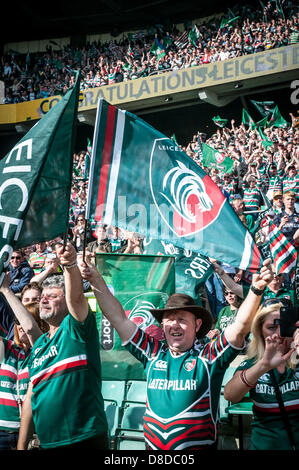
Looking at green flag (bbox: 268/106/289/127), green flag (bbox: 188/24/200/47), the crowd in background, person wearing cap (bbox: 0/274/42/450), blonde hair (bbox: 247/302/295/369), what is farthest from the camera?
green flag (bbox: 188/24/200/47)

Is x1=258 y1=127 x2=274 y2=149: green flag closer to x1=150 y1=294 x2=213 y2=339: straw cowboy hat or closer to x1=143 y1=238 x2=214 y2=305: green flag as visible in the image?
x1=143 y1=238 x2=214 y2=305: green flag

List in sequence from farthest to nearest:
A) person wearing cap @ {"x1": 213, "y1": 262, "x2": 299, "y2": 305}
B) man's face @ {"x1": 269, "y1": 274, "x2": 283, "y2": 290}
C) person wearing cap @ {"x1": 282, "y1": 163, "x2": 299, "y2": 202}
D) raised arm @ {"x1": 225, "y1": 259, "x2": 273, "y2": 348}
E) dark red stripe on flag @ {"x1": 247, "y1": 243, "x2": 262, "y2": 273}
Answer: person wearing cap @ {"x1": 282, "y1": 163, "x2": 299, "y2": 202}, man's face @ {"x1": 269, "y1": 274, "x2": 283, "y2": 290}, person wearing cap @ {"x1": 213, "y1": 262, "x2": 299, "y2": 305}, dark red stripe on flag @ {"x1": 247, "y1": 243, "x2": 262, "y2": 273}, raised arm @ {"x1": 225, "y1": 259, "x2": 273, "y2": 348}

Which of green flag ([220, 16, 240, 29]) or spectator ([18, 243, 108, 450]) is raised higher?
green flag ([220, 16, 240, 29])

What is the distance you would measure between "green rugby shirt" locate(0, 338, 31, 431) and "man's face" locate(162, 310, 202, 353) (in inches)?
44.6

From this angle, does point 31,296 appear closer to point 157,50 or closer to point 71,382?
point 71,382

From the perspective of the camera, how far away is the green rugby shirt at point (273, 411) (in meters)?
2.81

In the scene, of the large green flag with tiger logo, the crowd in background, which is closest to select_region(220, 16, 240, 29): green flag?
the crowd in background

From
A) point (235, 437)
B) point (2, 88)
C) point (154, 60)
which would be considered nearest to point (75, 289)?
point (235, 437)

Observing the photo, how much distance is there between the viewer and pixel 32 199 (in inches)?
125

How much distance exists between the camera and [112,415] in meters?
4.56

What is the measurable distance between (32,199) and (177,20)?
2176cm

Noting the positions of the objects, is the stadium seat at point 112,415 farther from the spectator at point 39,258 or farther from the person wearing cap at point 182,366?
the spectator at point 39,258

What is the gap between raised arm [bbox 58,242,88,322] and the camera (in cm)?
294
